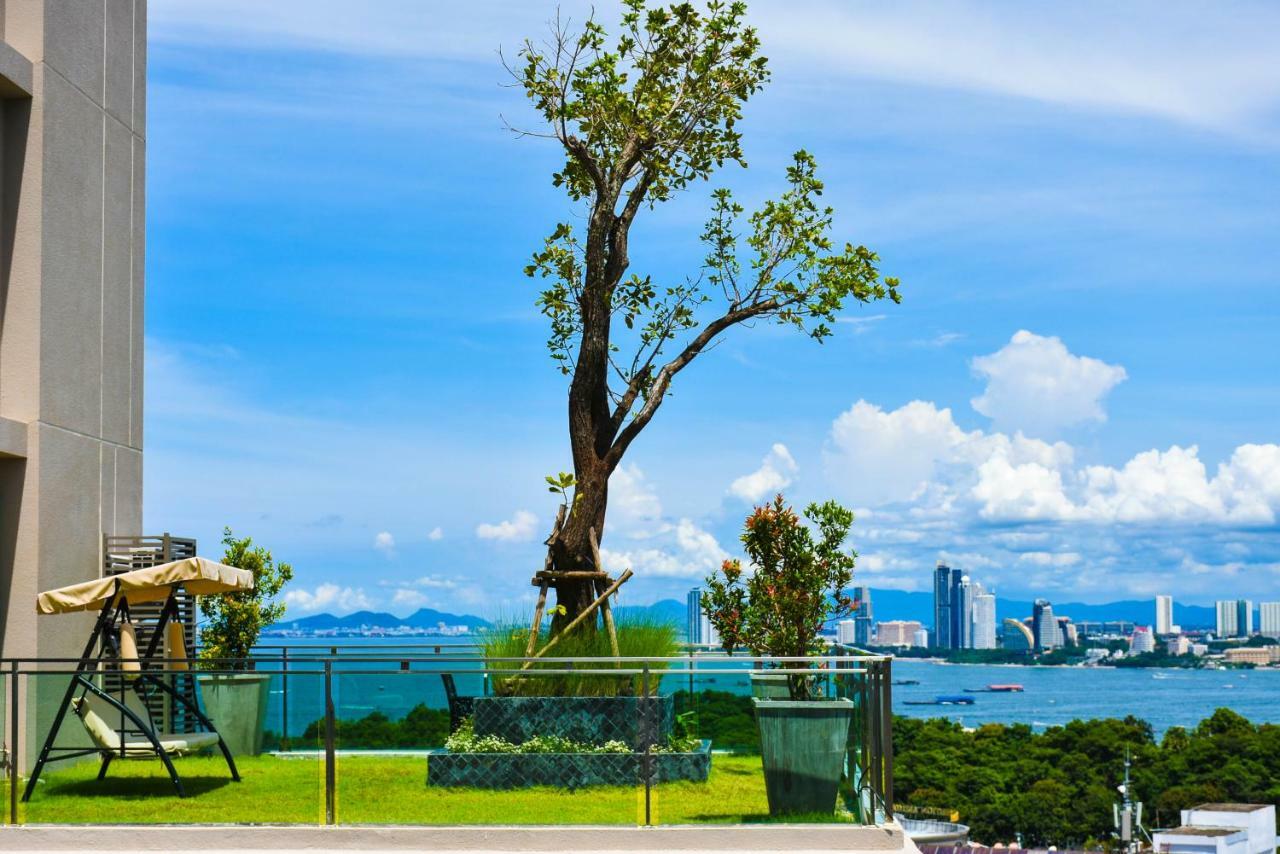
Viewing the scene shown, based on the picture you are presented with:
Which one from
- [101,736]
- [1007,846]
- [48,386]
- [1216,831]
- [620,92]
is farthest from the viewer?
[1007,846]

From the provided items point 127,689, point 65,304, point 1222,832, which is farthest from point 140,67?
point 1222,832

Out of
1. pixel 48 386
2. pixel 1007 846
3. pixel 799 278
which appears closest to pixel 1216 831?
pixel 1007 846

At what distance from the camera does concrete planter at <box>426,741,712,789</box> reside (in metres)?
11.2

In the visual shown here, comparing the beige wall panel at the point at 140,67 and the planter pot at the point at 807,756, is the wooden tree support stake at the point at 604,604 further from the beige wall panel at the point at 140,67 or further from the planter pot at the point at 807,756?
the beige wall panel at the point at 140,67

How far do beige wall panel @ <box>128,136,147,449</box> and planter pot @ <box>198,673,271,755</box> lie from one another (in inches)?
237

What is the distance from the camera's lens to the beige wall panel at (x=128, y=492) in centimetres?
1609

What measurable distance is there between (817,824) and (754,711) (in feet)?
3.37

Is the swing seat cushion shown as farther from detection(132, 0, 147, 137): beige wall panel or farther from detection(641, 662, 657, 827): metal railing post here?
detection(132, 0, 147, 137): beige wall panel

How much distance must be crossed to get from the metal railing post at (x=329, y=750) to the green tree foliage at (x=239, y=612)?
7816 millimetres

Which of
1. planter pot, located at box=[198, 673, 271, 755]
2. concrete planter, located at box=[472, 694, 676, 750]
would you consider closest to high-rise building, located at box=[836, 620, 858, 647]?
concrete planter, located at box=[472, 694, 676, 750]

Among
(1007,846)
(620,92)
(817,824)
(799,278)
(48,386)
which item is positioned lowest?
(1007,846)

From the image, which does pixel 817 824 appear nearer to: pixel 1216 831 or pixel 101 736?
pixel 101 736

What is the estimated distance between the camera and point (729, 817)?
10.9 metres

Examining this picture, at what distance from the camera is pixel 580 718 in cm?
1177
